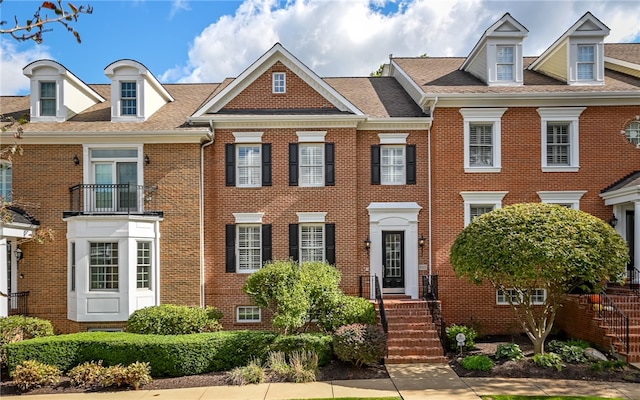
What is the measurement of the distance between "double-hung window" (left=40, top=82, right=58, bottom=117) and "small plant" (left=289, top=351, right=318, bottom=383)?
11.9 m

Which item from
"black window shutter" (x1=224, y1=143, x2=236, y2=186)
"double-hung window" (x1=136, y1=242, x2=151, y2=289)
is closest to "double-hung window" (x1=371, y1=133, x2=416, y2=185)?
"black window shutter" (x1=224, y1=143, x2=236, y2=186)

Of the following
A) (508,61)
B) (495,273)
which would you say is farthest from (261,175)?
(508,61)

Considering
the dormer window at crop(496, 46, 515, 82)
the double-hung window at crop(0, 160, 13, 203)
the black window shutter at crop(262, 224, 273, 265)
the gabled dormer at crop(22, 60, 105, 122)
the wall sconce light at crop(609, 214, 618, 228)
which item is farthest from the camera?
the dormer window at crop(496, 46, 515, 82)

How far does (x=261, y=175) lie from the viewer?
15.9 m

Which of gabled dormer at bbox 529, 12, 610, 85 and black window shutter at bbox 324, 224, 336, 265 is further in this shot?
gabled dormer at bbox 529, 12, 610, 85

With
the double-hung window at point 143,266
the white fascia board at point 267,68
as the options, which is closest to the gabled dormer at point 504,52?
the white fascia board at point 267,68

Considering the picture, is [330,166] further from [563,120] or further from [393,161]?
[563,120]

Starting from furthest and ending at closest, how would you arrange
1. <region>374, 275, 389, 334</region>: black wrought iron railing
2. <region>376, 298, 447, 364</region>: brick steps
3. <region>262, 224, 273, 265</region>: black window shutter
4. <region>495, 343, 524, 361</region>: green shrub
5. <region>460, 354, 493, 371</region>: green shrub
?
<region>262, 224, 273, 265</region>: black window shutter → <region>374, 275, 389, 334</region>: black wrought iron railing → <region>376, 298, 447, 364</region>: brick steps → <region>495, 343, 524, 361</region>: green shrub → <region>460, 354, 493, 371</region>: green shrub

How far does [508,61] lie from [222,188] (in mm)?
10763

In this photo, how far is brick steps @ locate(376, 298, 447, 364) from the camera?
12.5m

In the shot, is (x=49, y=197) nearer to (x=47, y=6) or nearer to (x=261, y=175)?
(x=261, y=175)

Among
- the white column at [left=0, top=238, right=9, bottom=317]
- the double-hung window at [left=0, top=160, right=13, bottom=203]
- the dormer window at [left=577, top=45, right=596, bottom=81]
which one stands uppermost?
the dormer window at [left=577, top=45, right=596, bottom=81]

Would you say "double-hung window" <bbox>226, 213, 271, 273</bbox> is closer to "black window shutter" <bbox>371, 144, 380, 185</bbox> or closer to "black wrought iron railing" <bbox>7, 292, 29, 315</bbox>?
"black window shutter" <bbox>371, 144, 380, 185</bbox>

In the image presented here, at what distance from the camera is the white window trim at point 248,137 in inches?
624
